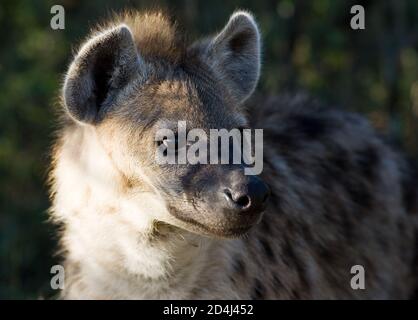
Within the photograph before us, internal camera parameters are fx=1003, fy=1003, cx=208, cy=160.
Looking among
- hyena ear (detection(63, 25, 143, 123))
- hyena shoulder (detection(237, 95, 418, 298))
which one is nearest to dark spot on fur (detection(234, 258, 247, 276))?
hyena shoulder (detection(237, 95, 418, 298))

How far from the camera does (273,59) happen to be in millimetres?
7273

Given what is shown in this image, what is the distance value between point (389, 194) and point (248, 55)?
3.84 feet

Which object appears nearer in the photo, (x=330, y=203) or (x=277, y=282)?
(x=277, y=282)

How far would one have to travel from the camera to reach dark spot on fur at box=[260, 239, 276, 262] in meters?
4.06

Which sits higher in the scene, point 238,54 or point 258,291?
point 238,54

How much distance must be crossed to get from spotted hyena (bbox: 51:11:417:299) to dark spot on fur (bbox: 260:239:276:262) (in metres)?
0.01

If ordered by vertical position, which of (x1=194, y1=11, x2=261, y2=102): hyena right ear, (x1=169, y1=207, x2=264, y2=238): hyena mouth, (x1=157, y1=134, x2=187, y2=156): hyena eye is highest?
(x1=194, y1=11, x2=261, y2=102): hyena right ear

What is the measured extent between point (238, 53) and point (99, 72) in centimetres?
Result: 59

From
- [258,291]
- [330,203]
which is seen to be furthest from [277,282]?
[330,203]

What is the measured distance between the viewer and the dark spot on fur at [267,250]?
406cm

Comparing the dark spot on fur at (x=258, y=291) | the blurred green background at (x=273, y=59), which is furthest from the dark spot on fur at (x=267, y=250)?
the blurred green background at (x=273, y=59)

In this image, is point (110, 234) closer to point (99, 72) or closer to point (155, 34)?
point (99, 72)

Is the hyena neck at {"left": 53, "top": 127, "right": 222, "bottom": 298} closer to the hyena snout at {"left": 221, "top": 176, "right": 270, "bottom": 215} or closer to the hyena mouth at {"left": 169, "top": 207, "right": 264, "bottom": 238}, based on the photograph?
the hyena mouth at {"left": 169, "top": 207, "right": 264, "bottom": 238}
